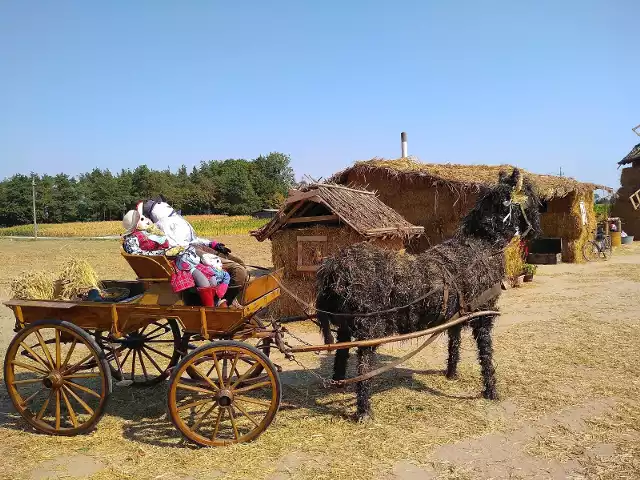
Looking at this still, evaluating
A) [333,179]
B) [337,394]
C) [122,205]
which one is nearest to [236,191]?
[122,205]

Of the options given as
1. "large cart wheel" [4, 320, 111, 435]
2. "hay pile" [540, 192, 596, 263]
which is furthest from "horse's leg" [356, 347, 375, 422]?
"hay pile" [540, 192, 596, 263]

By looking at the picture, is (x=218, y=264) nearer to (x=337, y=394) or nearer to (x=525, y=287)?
(x=337, y=394)

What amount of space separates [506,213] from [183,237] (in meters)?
3.59

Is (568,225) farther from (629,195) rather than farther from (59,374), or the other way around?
(59,374)

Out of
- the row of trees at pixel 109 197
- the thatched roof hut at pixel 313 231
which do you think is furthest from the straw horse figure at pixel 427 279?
the row of trees at pixel 109 197

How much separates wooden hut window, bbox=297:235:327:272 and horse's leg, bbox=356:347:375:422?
5.03m

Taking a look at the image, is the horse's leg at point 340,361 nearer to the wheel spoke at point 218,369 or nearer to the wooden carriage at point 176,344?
the wooden carriage at point 176,344

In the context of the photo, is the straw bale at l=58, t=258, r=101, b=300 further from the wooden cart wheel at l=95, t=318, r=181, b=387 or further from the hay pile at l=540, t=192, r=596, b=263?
the hay pile at l=540, t=192, r=596, b=263

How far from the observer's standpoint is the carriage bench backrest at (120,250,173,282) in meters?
4.49

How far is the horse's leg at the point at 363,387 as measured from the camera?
190 inches

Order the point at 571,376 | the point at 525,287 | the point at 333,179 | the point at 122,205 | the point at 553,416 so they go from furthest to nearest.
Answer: the point at 122,205
the point at 333,179
the point at 525,287
the point at 571,376
the point at 553,416

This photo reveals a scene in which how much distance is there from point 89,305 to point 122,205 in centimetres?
7316

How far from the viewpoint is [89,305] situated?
15.4 feet

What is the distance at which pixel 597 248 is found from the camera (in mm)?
20844
